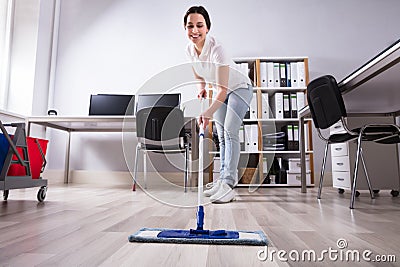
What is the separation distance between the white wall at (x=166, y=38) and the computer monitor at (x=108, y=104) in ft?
0.71

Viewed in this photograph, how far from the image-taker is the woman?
144cm

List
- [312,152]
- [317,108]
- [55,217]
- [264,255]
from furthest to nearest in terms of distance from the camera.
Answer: [312,152], [317,108], [55,217], [264,255]

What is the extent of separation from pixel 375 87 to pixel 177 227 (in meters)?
1.41

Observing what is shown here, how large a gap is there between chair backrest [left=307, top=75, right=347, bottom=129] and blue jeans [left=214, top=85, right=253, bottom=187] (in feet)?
1.27

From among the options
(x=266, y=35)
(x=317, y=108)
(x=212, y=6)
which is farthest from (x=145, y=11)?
(x=317, y=108)

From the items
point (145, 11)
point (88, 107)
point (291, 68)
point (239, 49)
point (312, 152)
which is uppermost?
point (145, 11)

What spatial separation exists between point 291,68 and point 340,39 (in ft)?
2.47

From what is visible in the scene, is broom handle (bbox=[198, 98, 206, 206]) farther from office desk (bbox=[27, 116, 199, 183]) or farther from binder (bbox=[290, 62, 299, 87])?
binder (bbox=[290, 62, 299, 87])

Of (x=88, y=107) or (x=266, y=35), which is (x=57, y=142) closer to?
(x=88, y=107)

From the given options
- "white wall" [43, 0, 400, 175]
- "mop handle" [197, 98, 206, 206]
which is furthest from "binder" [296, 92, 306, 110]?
"mop handle" [197, 98, 206, 206]

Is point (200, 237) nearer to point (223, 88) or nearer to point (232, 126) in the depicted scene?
point (223, 88)

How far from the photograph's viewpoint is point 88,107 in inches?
144

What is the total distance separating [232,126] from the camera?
70.7 inches

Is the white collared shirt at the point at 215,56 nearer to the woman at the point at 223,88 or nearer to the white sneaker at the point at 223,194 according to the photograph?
the woman at the point at 223,88
